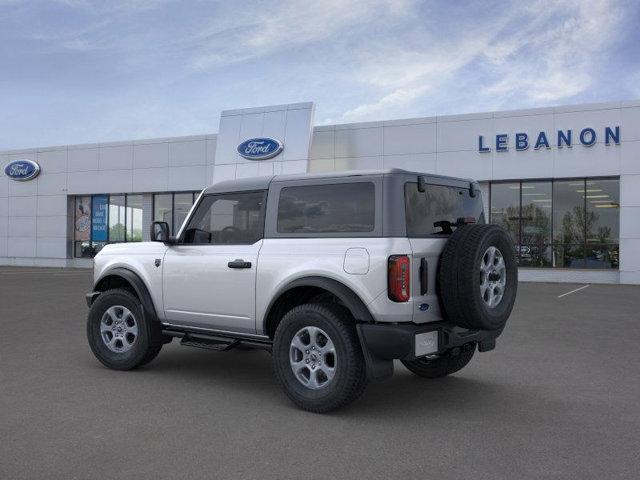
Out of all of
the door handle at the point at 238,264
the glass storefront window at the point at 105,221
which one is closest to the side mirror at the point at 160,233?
the door handle at the point at 238,264

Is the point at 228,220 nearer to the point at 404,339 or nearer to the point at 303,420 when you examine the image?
the point at 303,420

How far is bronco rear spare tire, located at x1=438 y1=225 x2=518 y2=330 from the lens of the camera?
4855mm

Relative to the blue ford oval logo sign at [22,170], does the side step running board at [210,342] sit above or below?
below

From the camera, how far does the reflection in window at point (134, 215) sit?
2983 centimetres

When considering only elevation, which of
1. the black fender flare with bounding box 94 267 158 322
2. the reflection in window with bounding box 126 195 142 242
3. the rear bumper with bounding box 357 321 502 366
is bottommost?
the rear bumper with bounding box 357 321 502 366

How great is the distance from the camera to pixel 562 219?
2272 cm

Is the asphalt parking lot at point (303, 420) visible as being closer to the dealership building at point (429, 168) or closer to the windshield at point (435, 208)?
the windshield at point (435, 208)

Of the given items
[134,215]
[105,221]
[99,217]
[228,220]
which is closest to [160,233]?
[228,220]

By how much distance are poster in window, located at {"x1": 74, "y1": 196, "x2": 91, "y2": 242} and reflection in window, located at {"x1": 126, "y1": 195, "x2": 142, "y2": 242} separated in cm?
224

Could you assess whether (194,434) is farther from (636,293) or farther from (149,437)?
(636,293)

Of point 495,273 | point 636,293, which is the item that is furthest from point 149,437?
point 636,293

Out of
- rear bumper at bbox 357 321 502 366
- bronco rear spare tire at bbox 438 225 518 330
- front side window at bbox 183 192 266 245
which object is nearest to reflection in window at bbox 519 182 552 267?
bronco rear spare tire at bbox 438 225 518 330

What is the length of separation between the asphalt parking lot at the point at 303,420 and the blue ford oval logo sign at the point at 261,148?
17.6 metres

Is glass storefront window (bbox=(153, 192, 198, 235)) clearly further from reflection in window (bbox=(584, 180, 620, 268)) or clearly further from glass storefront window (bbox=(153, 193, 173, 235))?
reflection in window (bbox=(584, 180, 620, 268))
